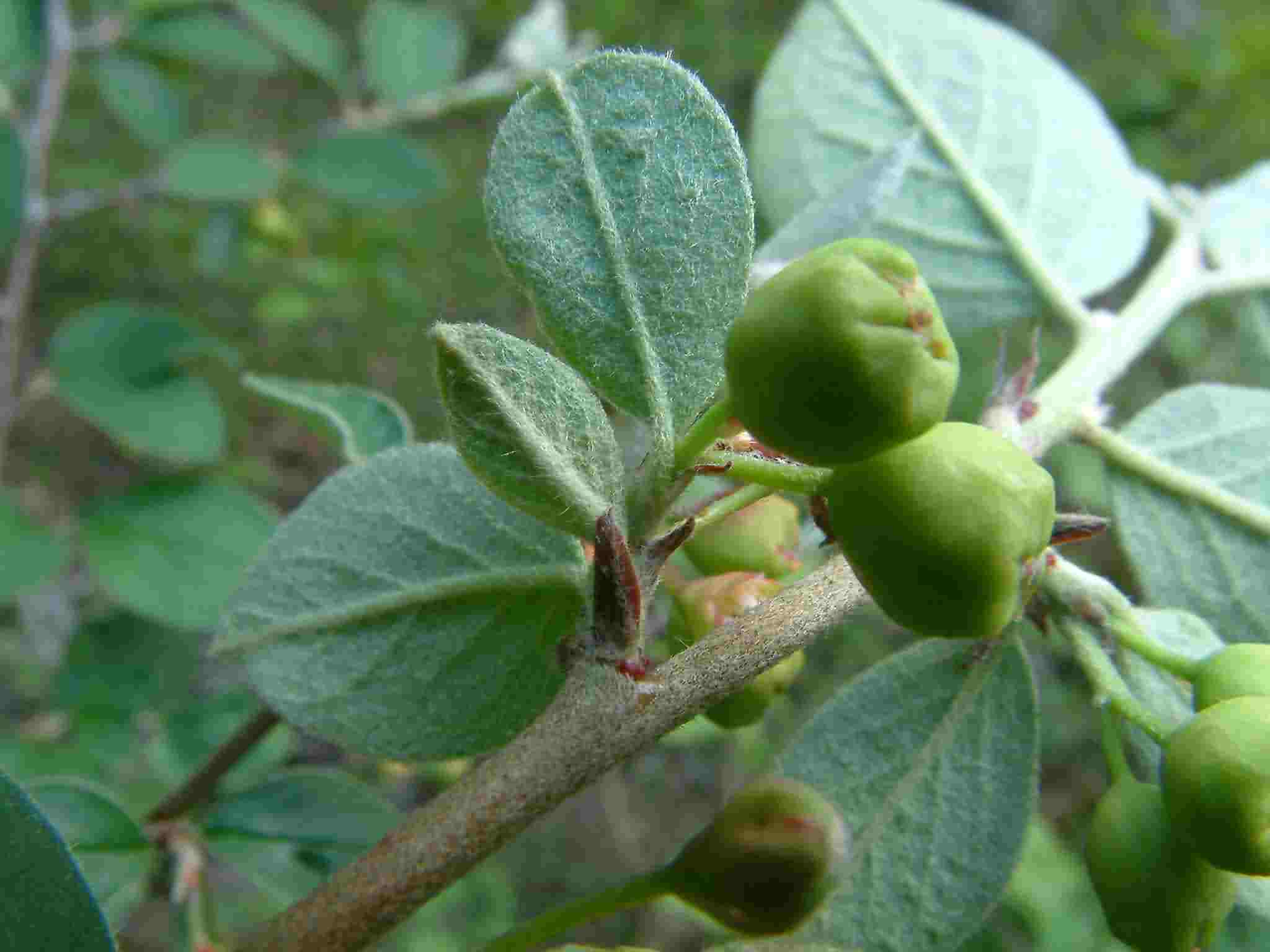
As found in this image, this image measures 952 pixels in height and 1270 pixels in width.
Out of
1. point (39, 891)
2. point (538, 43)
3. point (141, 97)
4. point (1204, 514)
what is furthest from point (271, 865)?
point (538, 43)

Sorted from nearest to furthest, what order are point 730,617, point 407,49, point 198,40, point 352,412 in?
point 730,617
point 352,412
point 198,40
point 407,49

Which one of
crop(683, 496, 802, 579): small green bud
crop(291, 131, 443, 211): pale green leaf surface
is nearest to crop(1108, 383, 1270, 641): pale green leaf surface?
crop(683, 496, 802, 579): small green bud

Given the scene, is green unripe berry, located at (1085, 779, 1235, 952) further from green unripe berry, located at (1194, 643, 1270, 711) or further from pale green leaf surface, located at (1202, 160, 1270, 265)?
pale green leaf surface, located at (1202, 160, 1270, 265)

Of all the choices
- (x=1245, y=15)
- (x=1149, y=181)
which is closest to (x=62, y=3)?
(x=1149, y=181)

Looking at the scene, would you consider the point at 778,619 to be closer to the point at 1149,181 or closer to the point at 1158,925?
the point at 1158,925

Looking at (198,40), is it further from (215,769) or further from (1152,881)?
(1152,881)

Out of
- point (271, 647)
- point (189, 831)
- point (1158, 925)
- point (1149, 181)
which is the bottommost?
point (189, 831)
